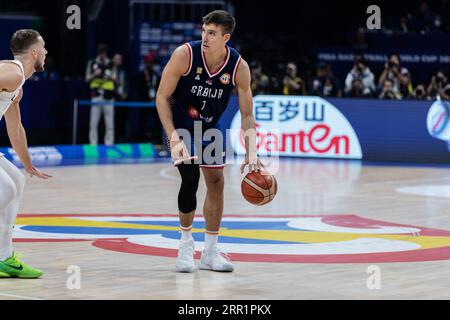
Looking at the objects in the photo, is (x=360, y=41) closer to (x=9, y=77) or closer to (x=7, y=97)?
(x=7, y=97)

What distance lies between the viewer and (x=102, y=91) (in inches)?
872

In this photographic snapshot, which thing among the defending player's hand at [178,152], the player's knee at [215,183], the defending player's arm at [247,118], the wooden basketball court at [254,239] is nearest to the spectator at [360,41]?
the wooden basketball court at [254,239]

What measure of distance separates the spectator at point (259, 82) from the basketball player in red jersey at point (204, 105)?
13369mm

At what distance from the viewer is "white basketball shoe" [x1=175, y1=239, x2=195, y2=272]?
8.52 meters

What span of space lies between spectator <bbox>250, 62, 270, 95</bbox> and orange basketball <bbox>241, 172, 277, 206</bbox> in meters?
13.5

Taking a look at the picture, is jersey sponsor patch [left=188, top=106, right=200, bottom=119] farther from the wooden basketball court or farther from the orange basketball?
the wooden basketball court

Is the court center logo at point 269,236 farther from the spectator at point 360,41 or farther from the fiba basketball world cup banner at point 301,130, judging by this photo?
the spectator at point 360,41

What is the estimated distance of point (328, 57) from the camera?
981 inches

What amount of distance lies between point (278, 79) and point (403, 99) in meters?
5.38

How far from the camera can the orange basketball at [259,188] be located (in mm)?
8672

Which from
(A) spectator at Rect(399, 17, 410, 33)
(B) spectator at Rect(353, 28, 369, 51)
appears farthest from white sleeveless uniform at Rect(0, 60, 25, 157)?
(A) spectator at Rect(399, 17, 410, 33)

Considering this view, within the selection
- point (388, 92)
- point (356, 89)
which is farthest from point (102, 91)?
point (388, 92)

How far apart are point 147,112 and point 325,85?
3938 mm

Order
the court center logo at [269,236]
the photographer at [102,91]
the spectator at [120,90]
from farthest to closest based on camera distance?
the spectator at [120,90]
the photographer at [102,91]
the court center logo at [269,236]
